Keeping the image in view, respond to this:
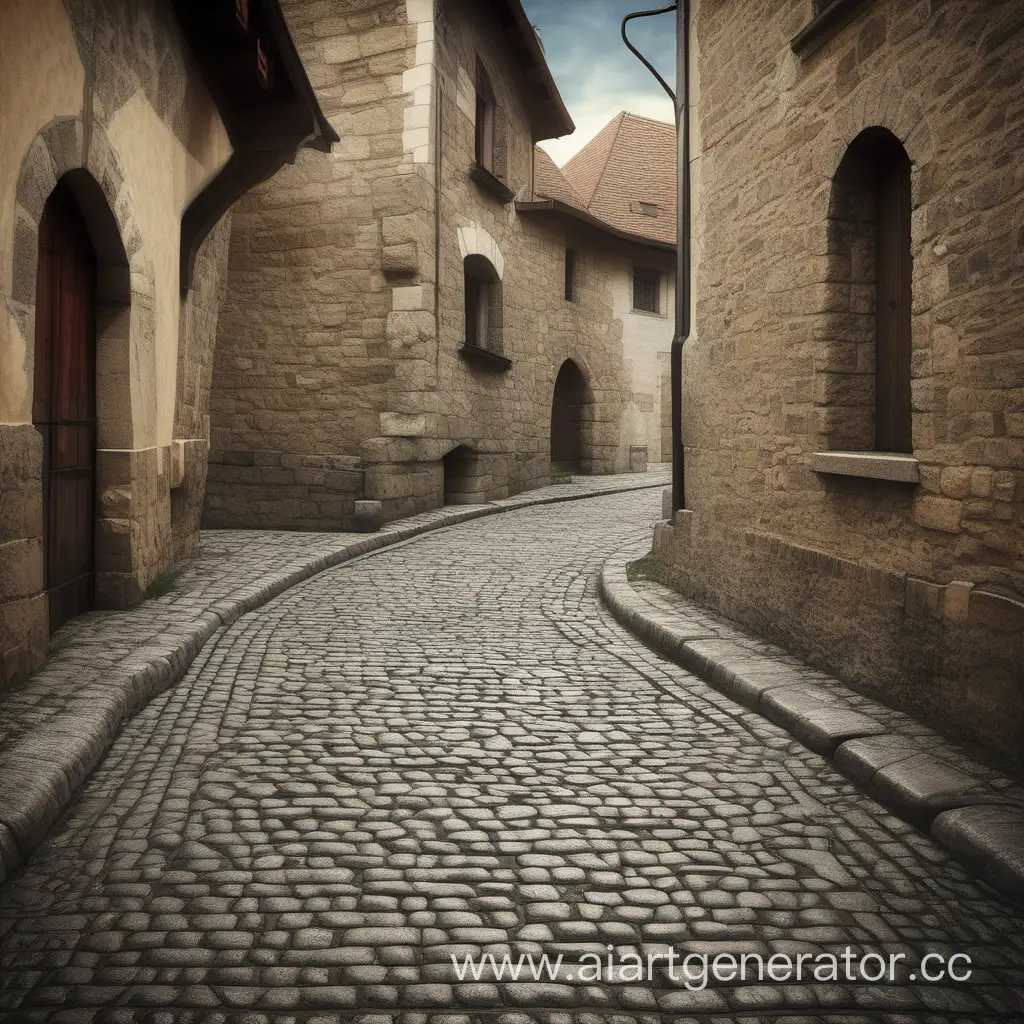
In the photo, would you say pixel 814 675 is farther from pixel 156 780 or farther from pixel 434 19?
pixel 434 19

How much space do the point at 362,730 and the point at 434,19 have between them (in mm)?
9971

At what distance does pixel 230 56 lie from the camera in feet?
24.3

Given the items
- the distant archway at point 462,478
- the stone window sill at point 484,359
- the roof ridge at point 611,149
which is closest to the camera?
the stone window sill at point 484,359

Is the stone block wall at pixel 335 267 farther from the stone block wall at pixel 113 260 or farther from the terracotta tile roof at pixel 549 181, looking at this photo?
the terracotta tile roof at pixel 549 181

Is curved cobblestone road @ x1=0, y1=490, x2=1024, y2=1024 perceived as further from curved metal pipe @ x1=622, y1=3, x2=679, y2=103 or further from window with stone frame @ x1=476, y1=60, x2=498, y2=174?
window with stone frame @ x1=476, y1=60, x2=498, y2=174

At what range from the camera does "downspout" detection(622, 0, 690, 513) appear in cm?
708

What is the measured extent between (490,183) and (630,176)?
33.7 feet

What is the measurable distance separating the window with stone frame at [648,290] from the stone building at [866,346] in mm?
14890

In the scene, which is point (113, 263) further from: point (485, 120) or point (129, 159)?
point (485, 120)

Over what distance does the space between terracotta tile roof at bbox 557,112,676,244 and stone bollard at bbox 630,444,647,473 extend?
4.15 meters

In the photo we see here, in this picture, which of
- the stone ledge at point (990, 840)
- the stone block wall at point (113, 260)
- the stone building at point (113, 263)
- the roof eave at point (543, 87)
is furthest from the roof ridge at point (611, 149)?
the stone ledge at point (990, 840)

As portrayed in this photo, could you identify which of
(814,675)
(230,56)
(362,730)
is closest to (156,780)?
(362,730)

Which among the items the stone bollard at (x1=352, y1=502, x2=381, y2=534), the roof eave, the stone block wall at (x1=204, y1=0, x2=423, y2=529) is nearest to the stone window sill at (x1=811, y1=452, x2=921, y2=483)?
the stone bollard at (x1=352, y1=502, x2=381, y2=534)

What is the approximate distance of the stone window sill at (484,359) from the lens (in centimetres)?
1334
